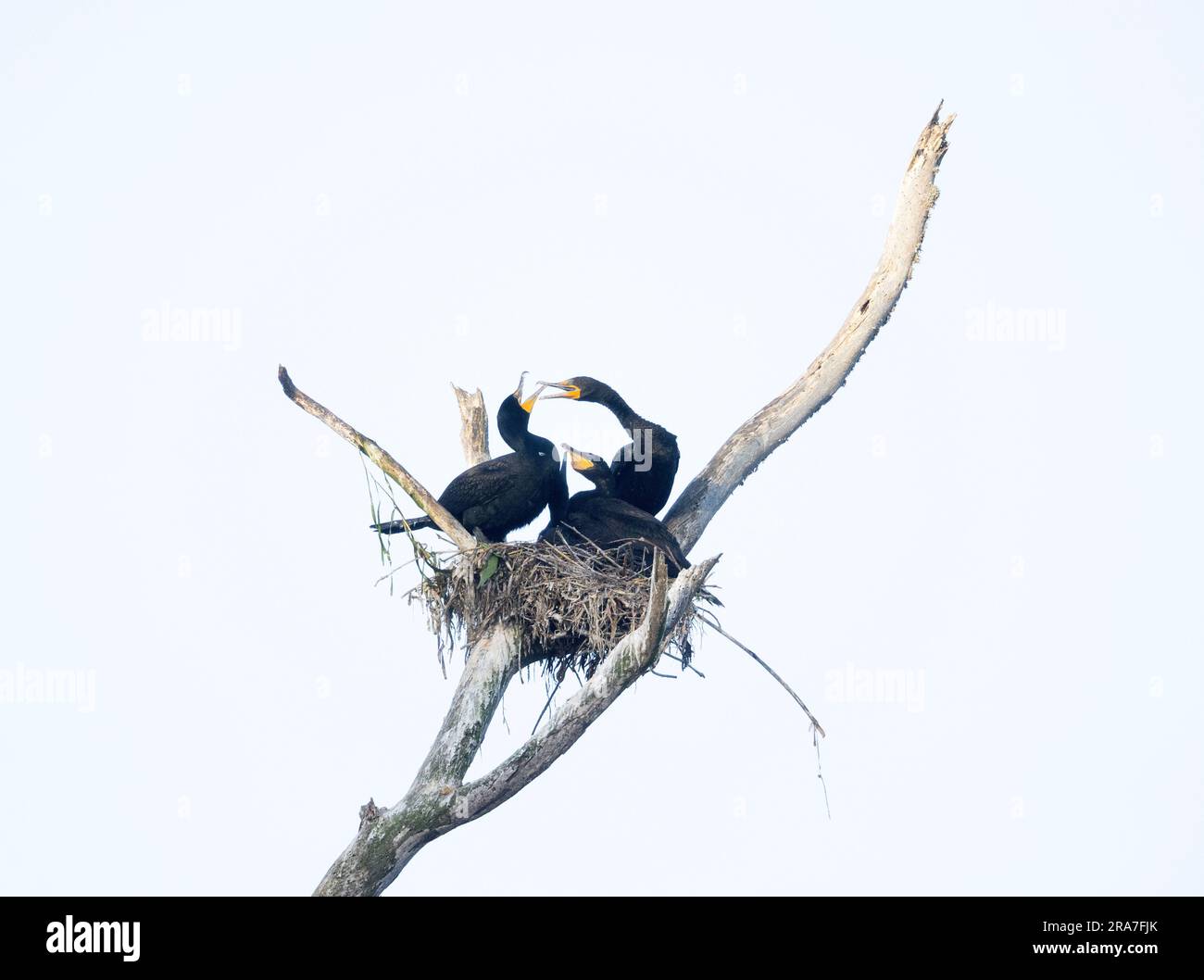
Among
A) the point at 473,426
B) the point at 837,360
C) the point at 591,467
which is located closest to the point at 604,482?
the point at 591,467

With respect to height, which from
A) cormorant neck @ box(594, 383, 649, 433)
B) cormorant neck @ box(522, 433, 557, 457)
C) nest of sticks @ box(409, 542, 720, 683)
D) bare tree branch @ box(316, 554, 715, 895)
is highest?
cormorant neck @ box(594, 383, 649, 433)

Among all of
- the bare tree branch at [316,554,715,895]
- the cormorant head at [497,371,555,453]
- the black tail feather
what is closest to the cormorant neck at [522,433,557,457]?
the cormorant head at [497,371,555,453]

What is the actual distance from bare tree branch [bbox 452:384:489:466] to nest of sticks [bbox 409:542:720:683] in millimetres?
2527

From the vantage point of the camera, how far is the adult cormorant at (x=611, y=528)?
33.0 feet

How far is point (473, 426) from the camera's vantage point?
40.7 ft

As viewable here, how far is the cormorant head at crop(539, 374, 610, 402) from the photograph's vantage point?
1166 centimetres

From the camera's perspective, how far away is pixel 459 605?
977cm

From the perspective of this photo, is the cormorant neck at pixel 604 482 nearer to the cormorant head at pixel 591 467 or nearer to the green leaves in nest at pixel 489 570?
the cormorant head at pixel 591 467

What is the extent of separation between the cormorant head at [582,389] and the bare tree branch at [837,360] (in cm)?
100

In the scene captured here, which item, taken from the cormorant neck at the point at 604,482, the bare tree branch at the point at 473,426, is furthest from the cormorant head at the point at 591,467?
the bare tree branch at the point at 473,426

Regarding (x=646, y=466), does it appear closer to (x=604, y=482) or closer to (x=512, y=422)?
(x=604, y=482)

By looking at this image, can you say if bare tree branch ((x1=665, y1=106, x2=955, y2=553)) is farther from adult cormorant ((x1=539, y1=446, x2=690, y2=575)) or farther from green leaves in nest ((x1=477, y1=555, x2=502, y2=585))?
green leaves in nest ((x1=477, y1=555, x2=502, y2=585))
